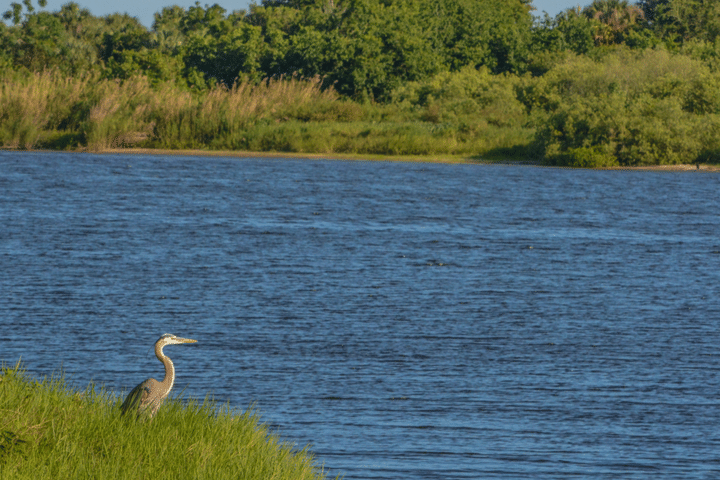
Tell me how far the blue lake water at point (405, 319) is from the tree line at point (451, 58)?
2548 cm

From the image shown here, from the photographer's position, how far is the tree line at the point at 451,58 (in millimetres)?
64000

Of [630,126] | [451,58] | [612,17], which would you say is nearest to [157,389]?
[630,126]

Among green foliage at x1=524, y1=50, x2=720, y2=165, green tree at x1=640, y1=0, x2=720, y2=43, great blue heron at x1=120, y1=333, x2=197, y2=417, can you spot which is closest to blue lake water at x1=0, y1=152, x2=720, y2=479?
great blue heron at x1=120, y1=333, x2=197, y2=417

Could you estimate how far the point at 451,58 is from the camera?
83812mm

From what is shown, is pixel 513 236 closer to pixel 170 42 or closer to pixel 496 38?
pixel 496 38

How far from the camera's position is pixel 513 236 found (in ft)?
103

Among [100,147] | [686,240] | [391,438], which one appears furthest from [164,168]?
[391,438]

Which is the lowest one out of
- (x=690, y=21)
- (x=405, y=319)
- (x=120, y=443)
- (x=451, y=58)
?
(x=405, y=319)

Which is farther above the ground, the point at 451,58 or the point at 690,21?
the point at 690,21

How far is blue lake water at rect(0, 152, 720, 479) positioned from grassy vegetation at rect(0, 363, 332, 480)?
155 centimetres

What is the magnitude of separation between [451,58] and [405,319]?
66.8 metres

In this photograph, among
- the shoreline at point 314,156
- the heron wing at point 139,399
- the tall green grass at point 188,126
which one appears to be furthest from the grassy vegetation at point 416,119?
the heron wing at point 139,399

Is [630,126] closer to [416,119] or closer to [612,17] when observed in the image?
[416,119]

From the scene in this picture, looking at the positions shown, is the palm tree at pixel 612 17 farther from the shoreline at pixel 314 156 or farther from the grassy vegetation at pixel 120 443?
the grassy vegetation at pixel 120 443
